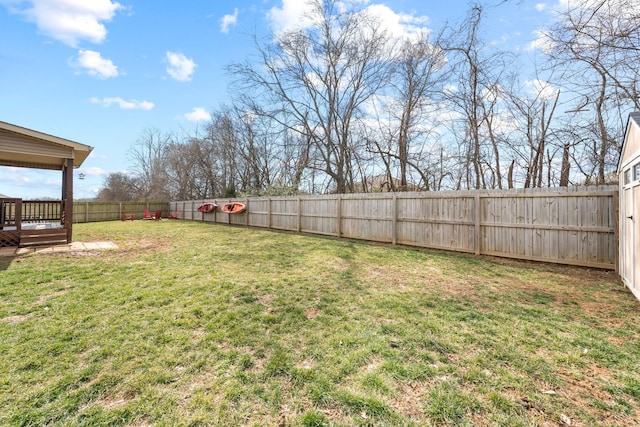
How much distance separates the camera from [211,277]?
4016mm

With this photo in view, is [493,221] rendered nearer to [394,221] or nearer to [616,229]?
[616,229]

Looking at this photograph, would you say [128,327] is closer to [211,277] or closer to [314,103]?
[211,277]

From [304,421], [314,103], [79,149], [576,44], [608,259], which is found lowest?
[304,421]

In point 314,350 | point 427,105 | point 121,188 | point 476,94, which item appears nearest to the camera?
point 314,350

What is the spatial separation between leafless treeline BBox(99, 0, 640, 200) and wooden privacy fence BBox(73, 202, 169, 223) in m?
6.38

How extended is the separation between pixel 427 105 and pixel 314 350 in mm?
11508

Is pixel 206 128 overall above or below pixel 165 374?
above

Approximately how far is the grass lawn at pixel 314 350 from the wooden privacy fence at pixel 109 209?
15.0 meters

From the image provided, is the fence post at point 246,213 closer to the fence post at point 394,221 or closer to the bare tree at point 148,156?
the fence post at point 394,221

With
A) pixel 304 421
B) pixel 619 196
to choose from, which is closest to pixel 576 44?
pixel 619 196

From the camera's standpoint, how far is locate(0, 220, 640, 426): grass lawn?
1.52m

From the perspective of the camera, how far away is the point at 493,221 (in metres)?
5.79

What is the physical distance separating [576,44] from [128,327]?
7684mm

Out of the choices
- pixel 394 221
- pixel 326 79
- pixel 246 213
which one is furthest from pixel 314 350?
pixel 326 79
